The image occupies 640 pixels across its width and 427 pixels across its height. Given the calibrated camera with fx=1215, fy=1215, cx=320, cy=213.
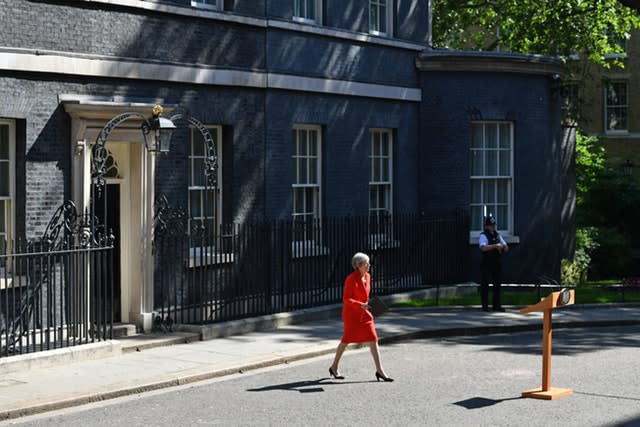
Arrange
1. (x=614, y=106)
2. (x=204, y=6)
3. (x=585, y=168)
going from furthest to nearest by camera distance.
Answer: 1. (x=614, y=106)
2. (x=585, y=168)
3. (x=204, y=6)

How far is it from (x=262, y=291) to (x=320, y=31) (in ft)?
17.4

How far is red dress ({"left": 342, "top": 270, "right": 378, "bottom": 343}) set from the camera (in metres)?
14.3

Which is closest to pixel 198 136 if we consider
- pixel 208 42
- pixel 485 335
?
pixel 208 42

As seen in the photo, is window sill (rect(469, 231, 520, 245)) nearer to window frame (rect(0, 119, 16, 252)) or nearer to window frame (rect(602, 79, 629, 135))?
window frame (rect(0, 119, 16, 252))

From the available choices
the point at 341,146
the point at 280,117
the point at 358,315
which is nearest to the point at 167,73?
the point at 280,117

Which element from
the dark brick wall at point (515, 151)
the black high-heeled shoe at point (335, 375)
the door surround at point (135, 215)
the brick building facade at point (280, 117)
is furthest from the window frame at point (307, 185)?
the black high-heeled shoe at point (335, 375)

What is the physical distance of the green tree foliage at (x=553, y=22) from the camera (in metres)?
36.4

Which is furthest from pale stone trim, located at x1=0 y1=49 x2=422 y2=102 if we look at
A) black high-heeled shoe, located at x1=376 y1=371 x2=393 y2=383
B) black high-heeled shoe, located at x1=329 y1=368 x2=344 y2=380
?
black high-heeled shoe, located at x1=376 y1=371 x2=393 y2=383

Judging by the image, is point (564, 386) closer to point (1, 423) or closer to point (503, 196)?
point (1, 423)

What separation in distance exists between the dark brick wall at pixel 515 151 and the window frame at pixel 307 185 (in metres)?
3.78

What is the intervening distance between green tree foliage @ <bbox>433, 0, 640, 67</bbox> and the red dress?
23.7 metres

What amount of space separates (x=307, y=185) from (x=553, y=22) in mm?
17010

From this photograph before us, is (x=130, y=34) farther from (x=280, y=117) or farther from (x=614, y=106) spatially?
(x=614, y=106)

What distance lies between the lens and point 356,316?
1432cm
